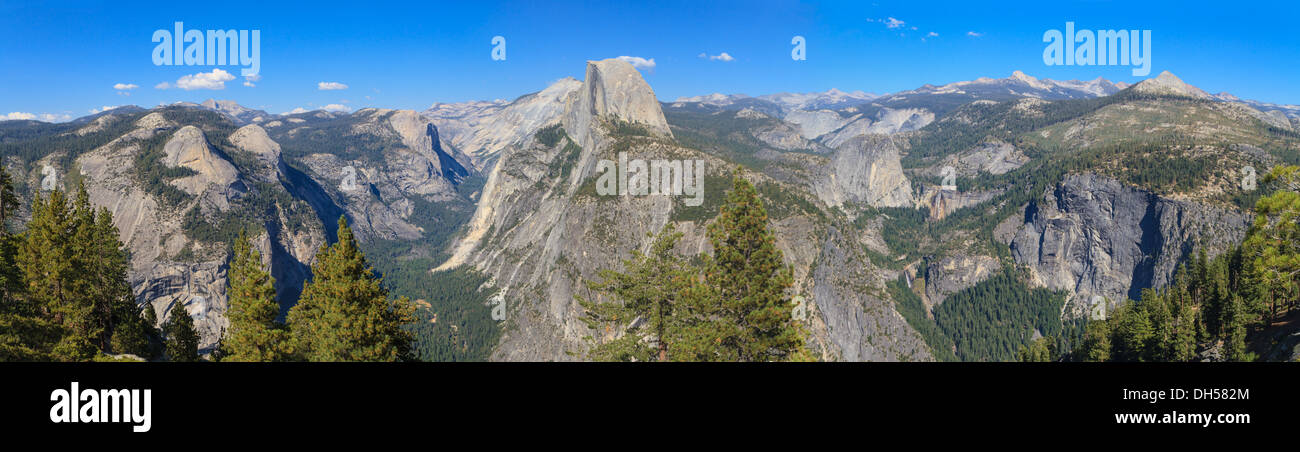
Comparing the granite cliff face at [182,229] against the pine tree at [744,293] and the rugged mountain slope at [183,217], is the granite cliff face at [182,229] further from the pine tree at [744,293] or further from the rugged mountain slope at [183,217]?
the pine tree at [744,293]

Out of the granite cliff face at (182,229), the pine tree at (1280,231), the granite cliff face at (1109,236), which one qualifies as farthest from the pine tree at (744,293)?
the granite cliff face at (1109,236)

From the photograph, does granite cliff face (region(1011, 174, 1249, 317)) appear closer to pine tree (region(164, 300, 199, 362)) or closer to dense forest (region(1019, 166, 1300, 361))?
dense forest (region(1019, 166, 1300, 361))

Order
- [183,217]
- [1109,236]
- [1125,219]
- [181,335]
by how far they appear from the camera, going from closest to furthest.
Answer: [181,335] < [1125,219] < [1109,236] < [183,217]

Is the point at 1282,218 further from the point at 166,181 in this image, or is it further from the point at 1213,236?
the point at 166,181

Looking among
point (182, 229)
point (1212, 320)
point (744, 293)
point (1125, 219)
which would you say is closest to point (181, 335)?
point (744, 293)

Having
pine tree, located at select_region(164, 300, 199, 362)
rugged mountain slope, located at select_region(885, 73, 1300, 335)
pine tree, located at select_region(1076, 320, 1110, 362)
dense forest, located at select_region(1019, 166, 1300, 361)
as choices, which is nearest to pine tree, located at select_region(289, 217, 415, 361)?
pine tree, located at select_region(164, 300, 199, 362)

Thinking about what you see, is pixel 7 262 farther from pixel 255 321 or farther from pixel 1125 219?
pixel 1125 219
